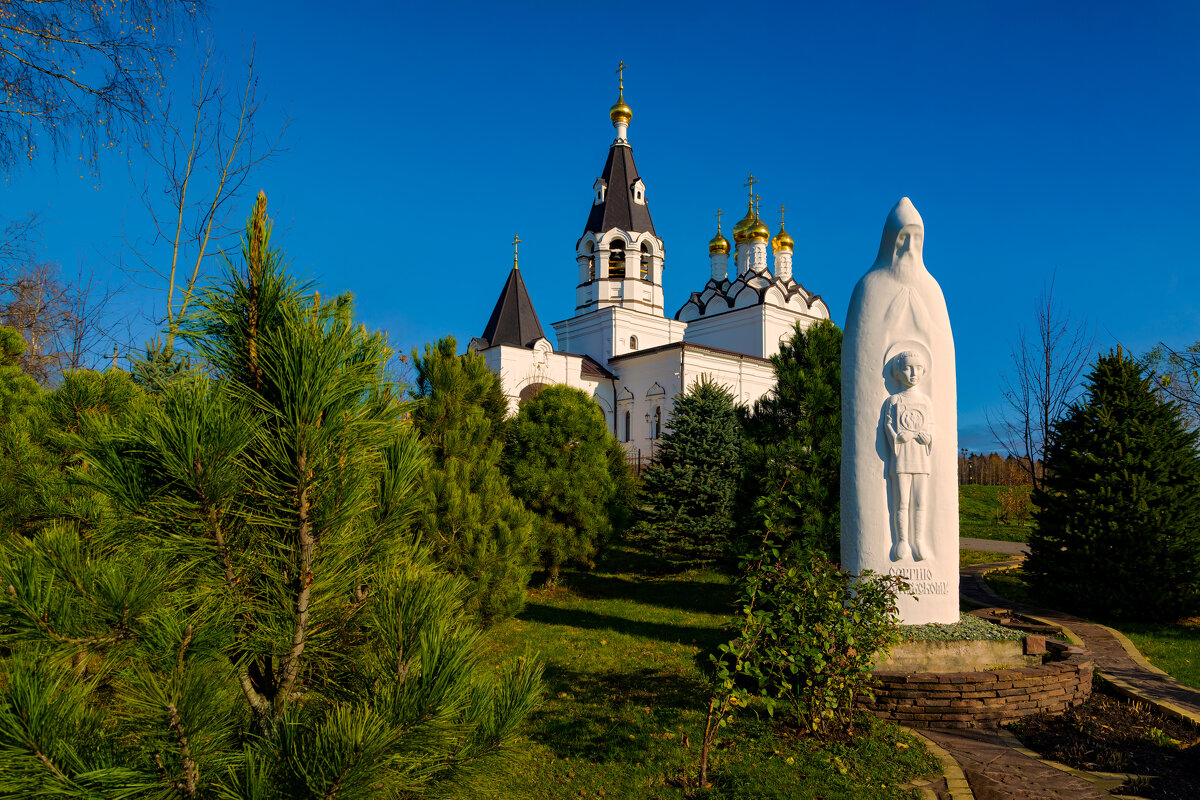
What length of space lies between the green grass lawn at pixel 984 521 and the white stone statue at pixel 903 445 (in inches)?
547

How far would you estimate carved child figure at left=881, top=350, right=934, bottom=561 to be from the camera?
678 centimetres

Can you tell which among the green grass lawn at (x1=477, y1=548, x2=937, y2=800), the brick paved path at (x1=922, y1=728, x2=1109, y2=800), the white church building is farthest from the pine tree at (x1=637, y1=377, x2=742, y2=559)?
the white church building

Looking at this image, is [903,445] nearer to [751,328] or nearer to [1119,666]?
[1119,666]

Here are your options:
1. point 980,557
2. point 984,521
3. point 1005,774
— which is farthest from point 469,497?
point 984,521

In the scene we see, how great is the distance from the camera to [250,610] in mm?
1710

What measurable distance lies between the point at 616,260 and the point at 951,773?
118 ft

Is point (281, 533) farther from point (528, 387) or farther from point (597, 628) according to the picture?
point (528, 387)

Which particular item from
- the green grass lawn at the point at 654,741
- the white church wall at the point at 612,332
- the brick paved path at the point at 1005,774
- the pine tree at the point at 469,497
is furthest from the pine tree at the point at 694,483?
the white church wall at the point at 612,332

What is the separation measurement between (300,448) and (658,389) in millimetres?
32183

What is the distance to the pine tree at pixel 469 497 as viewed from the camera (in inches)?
305

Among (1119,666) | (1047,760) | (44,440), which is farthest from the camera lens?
(1119,666)

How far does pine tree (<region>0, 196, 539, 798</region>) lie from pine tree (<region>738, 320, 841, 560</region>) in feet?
26.6

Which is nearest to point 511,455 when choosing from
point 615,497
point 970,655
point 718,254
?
point 615,497

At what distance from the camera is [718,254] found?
41750mm
